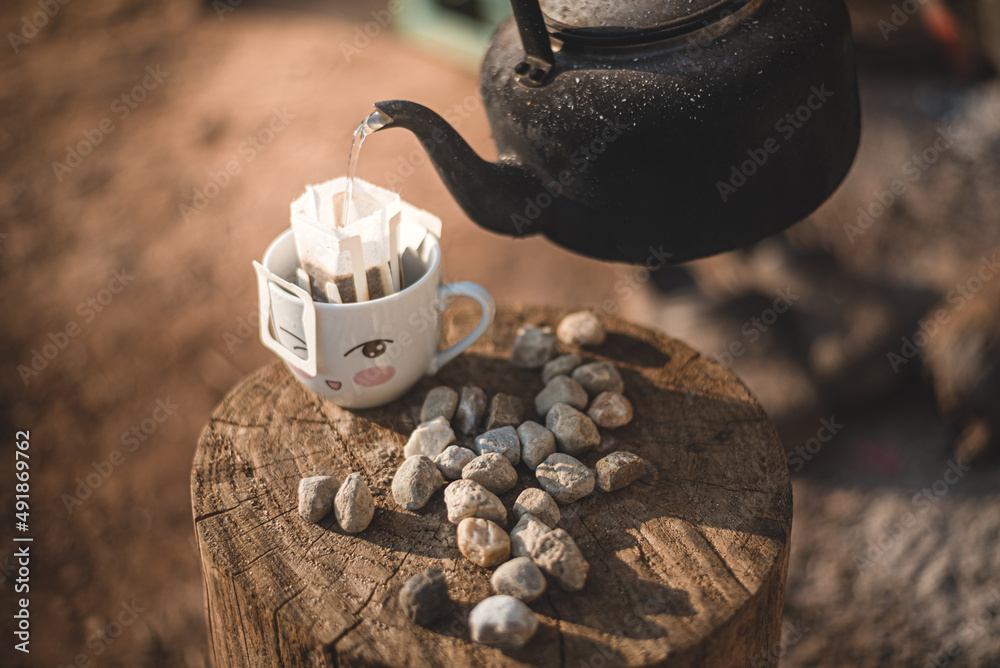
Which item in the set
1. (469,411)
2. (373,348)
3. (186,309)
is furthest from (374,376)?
(186,309)

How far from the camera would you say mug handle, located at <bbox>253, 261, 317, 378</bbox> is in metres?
1.08

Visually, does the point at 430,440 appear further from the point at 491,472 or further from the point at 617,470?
the point at 617,470

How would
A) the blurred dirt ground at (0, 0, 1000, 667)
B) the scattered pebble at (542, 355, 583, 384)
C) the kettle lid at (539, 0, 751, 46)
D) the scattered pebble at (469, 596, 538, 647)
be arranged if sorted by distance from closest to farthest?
the scattered pebble at (469, 596, 538, 647)
the kettle lid at (539, 0, 751, 46)
the scattered pebble at (542, 355, 583, 384)
the blurred dirt ground at (0, 0, 1000, 667)

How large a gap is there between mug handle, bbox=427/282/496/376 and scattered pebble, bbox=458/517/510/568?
341 millimetres

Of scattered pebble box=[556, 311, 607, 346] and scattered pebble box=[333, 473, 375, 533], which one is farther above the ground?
scattered pebble box=[333, 473, 375, 533]

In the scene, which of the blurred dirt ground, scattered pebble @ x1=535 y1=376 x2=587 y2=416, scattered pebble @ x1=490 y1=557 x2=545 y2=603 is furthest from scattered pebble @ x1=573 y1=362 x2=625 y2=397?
the blurred dirt ground

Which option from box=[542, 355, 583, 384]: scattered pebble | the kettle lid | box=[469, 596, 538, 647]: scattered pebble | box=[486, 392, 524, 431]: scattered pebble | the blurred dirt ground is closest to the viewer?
box=[469, 596, 538, 647]: scattered pebble

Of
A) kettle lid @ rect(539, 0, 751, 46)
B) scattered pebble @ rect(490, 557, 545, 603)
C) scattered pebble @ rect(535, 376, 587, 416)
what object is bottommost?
scattered pebble @ rect(535, 376, 587, 416)

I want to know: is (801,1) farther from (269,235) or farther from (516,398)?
(269,235)

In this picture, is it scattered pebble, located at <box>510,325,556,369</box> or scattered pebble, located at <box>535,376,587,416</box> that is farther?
scattered pebble, located at <box>510,325,556,369</box>

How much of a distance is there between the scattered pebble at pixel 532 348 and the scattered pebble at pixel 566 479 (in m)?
0.27

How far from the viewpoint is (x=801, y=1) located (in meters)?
1.03

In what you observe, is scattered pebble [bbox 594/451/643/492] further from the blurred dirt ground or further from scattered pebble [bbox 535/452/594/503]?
the blurred dirt ground

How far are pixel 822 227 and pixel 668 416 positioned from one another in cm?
174
